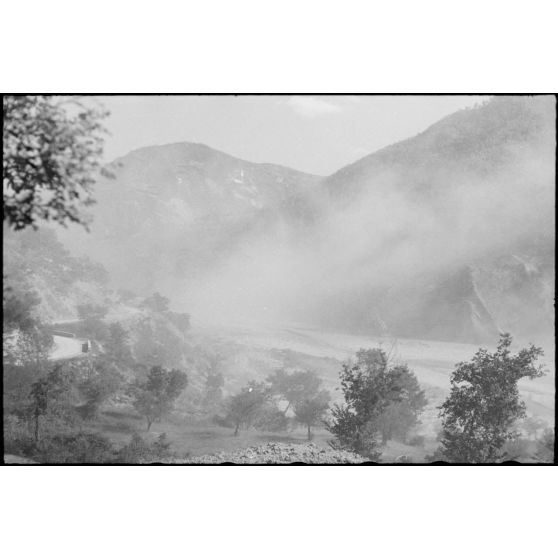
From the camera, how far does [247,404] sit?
23.9ft

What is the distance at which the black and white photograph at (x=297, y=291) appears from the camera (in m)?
7.05

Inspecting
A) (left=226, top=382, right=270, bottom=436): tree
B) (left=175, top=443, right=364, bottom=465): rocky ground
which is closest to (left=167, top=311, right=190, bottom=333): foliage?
(left=226, top=382, right=270, bottom=436): tree

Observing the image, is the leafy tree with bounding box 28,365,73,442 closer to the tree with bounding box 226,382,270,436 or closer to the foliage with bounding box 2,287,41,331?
the foliage with bounding box 2,287,41,331

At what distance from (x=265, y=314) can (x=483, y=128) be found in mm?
3761

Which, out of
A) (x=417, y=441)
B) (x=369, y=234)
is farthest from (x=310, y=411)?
(x=369, y=234)

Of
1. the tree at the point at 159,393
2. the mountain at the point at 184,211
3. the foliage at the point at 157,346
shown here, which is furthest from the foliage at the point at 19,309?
the tree at the point at 159,393

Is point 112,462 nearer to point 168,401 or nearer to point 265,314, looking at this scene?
point 168,401

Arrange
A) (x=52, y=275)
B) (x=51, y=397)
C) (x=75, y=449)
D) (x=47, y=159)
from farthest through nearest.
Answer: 1. (x=52, y=275)
2. (x=51, y=397)
3. (x=75, y=449)
4. (x=47, y=159)

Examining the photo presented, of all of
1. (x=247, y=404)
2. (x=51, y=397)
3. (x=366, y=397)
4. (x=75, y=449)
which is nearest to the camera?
(x=75, y=449)

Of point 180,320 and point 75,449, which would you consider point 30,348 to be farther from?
point 180,320

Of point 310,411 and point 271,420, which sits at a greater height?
point 310,411

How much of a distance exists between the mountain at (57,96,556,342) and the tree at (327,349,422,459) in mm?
501

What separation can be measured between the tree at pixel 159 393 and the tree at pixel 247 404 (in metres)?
0.68

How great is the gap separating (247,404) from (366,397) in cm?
155
